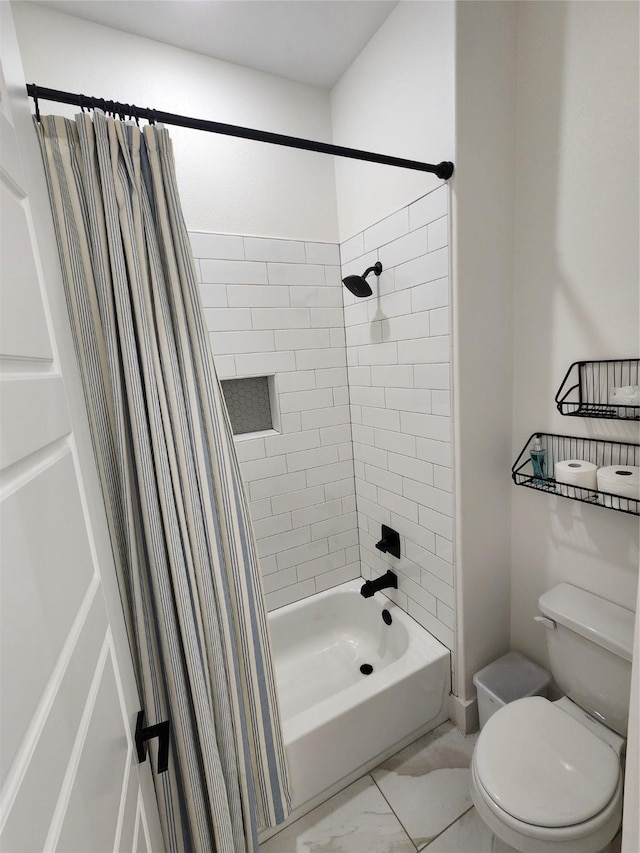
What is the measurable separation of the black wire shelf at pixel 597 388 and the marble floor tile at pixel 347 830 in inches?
63.1

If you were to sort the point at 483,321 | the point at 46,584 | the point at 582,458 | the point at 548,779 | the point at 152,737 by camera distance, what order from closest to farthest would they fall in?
the point at 46,584, the point at 152,737, the point at 548,779, the point at 582,458, the point at 483,321

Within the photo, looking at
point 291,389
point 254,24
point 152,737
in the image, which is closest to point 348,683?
point 152,737

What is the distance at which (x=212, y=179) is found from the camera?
168 centimetres

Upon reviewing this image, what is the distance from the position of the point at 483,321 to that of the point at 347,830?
1945 mm

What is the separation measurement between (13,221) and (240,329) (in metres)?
1.32

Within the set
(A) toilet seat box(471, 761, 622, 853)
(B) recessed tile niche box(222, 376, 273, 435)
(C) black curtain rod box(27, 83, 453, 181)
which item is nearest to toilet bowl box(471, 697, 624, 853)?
(A) toilet seat box(471, 761, 622, 853)

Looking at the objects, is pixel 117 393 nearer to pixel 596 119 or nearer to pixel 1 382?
pixel 1 382

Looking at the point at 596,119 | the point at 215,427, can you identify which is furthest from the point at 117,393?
the point at 596,119

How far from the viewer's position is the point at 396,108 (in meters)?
1.51

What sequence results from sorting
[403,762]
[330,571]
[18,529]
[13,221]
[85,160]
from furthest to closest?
[330,571], [403,762], [85,160], [13,221], [18,529]

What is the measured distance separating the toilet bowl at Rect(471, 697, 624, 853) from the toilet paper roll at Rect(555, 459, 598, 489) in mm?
767

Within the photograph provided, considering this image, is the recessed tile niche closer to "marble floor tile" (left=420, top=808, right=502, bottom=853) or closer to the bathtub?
the bathtub

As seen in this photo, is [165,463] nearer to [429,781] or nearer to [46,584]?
[46,584]

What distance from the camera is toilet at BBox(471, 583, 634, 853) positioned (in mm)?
988
